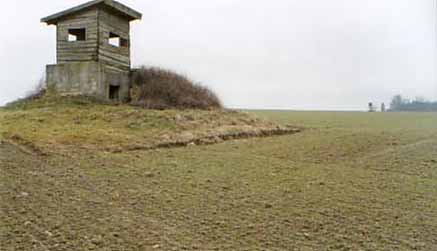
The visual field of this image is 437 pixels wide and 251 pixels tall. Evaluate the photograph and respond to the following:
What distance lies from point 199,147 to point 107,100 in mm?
5974

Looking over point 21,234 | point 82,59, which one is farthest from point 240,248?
point 82,59

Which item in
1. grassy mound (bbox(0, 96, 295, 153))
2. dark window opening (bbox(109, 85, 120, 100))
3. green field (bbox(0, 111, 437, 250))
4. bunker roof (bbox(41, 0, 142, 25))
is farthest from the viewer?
dark window opening (bbox(109, 85, 120, 100))

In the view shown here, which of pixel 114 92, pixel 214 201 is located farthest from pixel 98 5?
pixel 214 201

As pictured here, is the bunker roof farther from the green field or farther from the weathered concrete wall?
the green field

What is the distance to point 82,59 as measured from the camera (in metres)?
13.8

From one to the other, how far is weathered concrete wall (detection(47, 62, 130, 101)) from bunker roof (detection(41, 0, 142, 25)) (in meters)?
1.80

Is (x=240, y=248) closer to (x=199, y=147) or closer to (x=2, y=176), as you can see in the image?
(x=2, y=176)

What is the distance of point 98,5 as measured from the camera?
1379 centimetres

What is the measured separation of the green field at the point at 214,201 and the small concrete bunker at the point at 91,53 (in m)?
6.99

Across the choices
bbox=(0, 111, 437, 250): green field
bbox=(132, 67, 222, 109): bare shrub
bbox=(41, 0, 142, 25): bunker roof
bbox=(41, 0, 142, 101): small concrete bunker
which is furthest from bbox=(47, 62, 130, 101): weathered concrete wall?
bbox=(0, 111, 437, 250): green field

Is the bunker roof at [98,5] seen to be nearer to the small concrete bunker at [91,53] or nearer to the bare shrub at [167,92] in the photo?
the small concrete bunker at [91,53]

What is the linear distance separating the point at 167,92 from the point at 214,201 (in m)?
10.1

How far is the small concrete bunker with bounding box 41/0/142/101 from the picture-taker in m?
13.5

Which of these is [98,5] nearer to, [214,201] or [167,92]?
[167,92]
